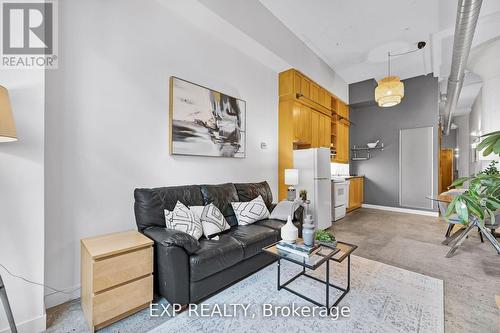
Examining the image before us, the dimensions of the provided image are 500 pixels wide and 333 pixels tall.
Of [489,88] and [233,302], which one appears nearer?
[233,302]

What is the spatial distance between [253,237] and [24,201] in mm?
1894

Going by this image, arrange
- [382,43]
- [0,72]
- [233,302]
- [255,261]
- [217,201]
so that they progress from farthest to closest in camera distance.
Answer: [382,43]
[217,201]
[255,261]
[233,302]
[0,72]

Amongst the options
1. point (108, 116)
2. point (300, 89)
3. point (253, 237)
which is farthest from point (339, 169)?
point (108, 116)

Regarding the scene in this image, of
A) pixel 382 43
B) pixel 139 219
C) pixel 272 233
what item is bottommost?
pixel 272 233

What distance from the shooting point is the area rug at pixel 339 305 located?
1646mm

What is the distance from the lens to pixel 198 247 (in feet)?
6.27

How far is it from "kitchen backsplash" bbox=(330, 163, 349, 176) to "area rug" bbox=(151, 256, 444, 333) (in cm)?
388

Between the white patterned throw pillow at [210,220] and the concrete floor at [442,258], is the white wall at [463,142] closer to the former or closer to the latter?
the concrete floor at [442,258]

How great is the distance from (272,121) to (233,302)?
320 cm

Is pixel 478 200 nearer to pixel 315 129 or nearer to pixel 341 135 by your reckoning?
pixel 315 129

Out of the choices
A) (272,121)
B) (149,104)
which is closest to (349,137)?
(272,121)

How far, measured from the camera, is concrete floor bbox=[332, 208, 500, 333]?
180cm

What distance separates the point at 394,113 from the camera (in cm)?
605

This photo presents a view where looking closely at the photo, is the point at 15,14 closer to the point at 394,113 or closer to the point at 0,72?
the point at 0,72
